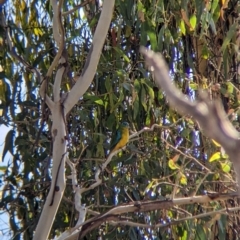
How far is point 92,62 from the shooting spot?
1213mm

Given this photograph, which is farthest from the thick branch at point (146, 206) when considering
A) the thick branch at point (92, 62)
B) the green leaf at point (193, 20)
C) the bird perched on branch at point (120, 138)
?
the green leaf at point (193, 20)

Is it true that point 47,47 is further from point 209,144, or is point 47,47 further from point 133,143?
point 209,144

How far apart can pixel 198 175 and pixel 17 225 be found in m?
0.59

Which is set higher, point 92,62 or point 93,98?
point 93,98

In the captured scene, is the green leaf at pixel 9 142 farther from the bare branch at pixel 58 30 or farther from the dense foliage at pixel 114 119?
the bare branch at pixel 58 30

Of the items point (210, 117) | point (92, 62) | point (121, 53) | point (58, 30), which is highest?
point (121, 53)

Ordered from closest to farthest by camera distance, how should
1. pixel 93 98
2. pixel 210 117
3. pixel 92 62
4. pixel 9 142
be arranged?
pixel 210 117 → pixel 92 62 → pixel 93 98 → pixel 9 142

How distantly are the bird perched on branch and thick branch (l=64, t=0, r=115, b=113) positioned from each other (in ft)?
1.44

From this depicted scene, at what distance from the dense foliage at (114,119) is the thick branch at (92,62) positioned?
0.51 m

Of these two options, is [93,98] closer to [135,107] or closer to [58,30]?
[135,107]

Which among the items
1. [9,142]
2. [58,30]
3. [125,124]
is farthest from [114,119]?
[58,30]

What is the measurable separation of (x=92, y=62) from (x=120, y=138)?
0.58 m

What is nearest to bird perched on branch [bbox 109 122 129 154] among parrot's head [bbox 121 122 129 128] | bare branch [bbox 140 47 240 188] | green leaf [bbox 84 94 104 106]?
parrot's head [bbox 121 122 129 128]

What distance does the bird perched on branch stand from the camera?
1.70 m
